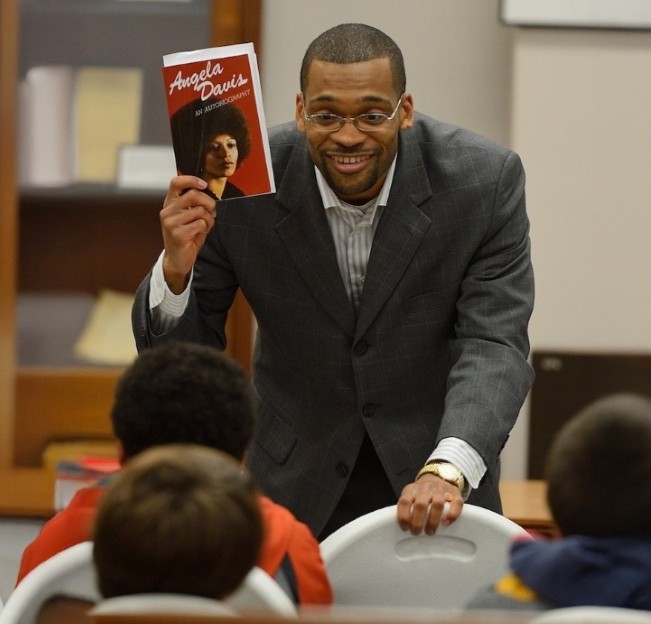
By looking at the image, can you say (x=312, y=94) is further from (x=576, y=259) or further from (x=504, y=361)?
(x=576, y=259)

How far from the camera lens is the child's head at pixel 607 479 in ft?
4.26

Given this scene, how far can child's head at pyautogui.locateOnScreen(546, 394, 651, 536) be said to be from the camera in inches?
51.1

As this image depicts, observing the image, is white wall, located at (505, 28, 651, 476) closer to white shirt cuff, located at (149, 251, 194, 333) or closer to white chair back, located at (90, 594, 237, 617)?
white shirt cuff, located at (149, 251, 194, 333)

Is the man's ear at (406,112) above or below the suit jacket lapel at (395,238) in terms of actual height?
above

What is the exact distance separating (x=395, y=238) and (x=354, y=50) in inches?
13.1

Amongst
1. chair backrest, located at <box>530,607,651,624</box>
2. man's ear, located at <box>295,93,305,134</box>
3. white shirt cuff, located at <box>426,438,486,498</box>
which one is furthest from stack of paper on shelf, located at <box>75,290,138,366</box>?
chair backrest, located at <box>530,607,651,624</box>

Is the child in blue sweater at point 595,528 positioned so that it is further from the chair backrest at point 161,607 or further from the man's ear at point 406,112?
the man's ear at point 406,112

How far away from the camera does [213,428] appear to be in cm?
169

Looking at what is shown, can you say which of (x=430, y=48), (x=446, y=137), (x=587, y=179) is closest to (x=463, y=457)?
(x=446, y=137)

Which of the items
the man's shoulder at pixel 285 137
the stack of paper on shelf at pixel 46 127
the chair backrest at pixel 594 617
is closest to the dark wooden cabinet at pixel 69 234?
the stack of paper on shelf at pixel 46 127

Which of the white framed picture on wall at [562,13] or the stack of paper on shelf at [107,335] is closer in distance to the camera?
the white framed picture on wall at [562,13]

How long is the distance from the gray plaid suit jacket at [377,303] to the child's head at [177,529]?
96cm

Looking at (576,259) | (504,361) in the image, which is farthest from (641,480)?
(576,259)

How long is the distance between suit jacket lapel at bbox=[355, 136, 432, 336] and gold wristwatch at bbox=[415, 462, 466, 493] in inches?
14.4
